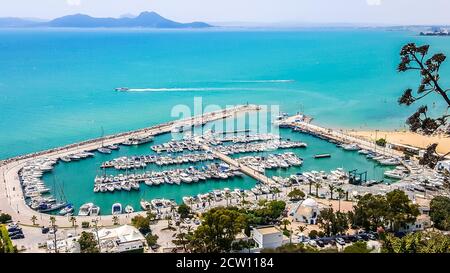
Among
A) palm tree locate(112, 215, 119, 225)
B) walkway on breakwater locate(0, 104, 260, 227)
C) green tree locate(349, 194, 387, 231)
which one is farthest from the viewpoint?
walkway on breakwater locate(0, 104, 260, 227)

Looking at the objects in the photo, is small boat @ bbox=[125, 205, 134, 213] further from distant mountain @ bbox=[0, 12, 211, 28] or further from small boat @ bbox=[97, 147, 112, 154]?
small boat @ bbox=[97, 147, 112, 154]

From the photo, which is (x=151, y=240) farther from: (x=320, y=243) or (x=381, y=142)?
(x=381, y=142)

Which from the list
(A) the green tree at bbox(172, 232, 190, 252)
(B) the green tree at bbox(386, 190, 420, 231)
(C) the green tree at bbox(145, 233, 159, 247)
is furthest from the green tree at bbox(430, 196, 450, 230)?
(C) the green tree at bbox(145, 233, 159, 247)

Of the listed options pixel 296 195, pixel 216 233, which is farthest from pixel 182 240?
pixel 296 195

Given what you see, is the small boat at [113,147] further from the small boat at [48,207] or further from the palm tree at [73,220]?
the palm tree at [73,220]
